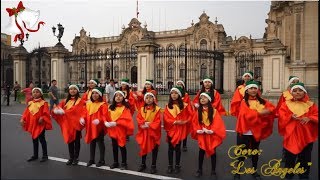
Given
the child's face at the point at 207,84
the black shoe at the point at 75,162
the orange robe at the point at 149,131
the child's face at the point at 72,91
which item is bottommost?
the black shoe at the point at 75,162

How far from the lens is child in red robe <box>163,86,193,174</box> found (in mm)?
5418

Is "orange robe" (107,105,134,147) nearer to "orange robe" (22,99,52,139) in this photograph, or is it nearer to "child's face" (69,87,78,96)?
"child's face" (69,87,78,96)

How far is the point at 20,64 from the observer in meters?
21.0

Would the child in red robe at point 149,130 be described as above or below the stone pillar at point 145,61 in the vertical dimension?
below

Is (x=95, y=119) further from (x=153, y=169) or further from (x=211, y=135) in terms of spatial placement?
(x=211, y=135)

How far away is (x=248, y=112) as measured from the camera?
5.02 meters

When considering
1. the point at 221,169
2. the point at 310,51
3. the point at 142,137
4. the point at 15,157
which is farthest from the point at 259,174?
the point at 310,51

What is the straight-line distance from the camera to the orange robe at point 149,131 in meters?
5.46

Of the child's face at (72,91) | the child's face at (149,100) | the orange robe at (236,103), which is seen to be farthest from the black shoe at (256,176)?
the child's face at (72,91)

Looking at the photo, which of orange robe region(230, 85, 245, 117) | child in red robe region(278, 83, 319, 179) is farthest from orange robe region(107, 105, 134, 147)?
child in red robe region(278, 83, 319, 179)

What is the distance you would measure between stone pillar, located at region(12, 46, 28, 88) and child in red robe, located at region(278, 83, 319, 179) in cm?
1972

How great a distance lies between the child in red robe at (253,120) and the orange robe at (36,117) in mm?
3667

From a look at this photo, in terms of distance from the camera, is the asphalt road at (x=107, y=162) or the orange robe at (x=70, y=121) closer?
the asphalt road at (x=107, y=162)

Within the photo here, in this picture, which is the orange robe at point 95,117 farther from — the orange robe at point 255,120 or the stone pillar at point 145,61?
the stone pillar at point 145,61
